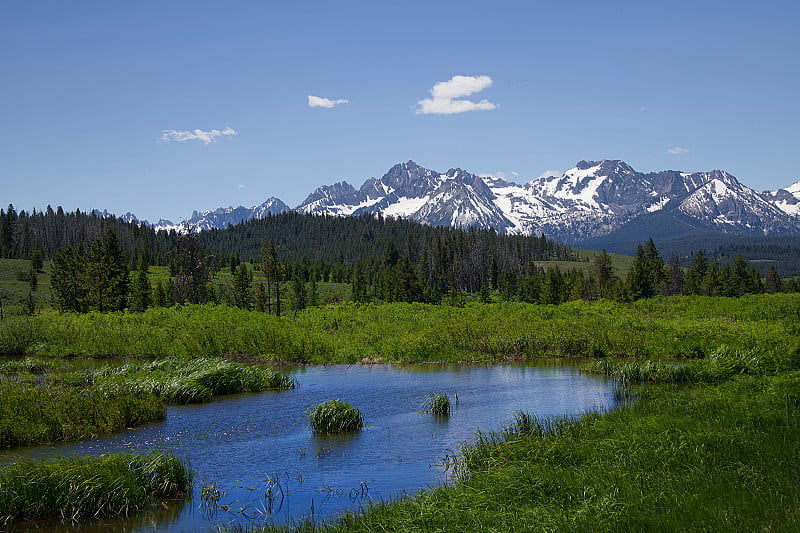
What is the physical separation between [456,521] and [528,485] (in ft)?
7.55

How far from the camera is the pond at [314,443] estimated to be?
54.2 ft

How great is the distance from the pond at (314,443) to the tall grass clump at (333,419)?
1.62 feet

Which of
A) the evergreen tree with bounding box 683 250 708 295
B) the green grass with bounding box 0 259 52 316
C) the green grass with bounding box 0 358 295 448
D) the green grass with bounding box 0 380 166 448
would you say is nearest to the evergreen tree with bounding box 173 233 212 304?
the green grass with bounding box 0 259 52 316

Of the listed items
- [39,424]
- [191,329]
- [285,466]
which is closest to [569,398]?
[285,466]

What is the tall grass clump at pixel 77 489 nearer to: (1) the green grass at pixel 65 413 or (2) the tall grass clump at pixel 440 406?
(1) the green grass at pixel 65 413

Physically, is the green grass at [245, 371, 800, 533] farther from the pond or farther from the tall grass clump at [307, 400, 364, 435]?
the tall grass clump at [307, 400, 364, 435]

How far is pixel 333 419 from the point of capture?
955 inches

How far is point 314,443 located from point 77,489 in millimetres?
8765

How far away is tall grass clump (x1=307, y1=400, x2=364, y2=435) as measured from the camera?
24344mm

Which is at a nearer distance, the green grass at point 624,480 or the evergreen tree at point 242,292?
the green grass at point 624,480

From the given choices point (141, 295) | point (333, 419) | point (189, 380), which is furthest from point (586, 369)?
point (141, 295)

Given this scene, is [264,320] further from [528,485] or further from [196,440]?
[528,485]

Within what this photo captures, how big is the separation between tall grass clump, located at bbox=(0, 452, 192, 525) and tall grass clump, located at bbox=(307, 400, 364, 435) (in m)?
8.00

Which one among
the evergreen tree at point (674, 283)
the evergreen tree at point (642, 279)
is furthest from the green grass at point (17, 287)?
the evergreen tree at point (674, 283)
